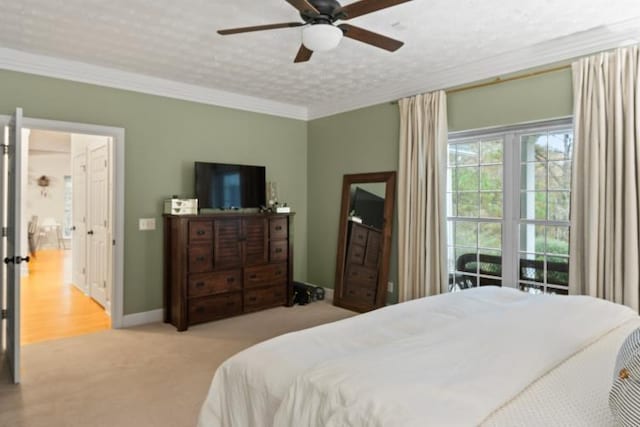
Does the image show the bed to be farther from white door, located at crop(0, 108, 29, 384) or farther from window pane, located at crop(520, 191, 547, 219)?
white door, located at crop(0, 108, 29, 384)

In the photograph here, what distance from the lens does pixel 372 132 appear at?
4.91m

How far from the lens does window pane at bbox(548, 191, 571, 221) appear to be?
3.45 metres

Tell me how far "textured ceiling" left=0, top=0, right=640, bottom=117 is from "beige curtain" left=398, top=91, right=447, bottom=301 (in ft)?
1.44

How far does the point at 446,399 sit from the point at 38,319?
4878 mm

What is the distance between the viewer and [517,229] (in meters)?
3.74

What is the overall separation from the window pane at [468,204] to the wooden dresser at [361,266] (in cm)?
101

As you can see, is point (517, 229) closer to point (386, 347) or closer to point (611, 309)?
point (611, 309)

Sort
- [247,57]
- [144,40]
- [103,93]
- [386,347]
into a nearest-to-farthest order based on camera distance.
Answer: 1. [386,347]
2. [144,40]
3. [247,57]
4. [103,93]

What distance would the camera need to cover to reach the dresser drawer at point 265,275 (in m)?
4.71

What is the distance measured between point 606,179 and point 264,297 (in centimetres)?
365

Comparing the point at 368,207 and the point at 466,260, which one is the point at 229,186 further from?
the point at 466,260

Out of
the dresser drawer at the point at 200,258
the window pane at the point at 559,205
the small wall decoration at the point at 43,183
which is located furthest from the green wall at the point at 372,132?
the small wall decoration at the point at 43,183

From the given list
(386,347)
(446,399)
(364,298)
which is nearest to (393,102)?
(364,298)

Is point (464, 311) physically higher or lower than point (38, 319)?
higher
